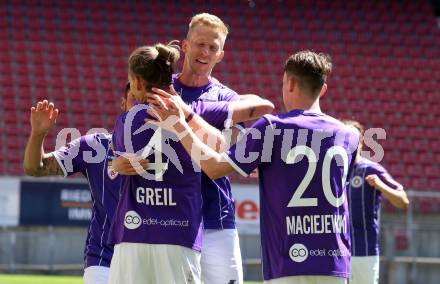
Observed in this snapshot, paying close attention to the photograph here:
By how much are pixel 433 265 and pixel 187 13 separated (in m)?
9.31

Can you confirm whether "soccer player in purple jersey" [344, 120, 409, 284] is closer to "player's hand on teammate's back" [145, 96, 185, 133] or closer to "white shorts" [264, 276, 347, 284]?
"white shorts" [264, 276, 347, 284]

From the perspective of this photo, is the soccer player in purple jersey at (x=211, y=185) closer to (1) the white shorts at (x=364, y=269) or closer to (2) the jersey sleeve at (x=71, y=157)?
(2) the jersey sleeve at (x=71, y=157)

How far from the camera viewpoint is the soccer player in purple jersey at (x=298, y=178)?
163 inches

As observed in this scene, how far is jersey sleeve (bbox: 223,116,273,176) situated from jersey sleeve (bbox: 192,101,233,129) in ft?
1.52

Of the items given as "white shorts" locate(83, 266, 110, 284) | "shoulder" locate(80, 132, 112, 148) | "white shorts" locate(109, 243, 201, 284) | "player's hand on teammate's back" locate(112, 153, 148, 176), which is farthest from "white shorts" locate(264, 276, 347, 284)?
"shoulder" locate(80, 132, 112, 148)

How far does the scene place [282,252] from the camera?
163 inches

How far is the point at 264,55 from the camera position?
20562 millimetres

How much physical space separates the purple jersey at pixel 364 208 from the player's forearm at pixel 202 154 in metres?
4.24

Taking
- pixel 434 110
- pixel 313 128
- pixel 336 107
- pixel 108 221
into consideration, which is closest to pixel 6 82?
pixel 336 107

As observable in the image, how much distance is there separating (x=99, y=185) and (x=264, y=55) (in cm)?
1522

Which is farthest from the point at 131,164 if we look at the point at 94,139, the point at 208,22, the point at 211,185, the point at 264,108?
the point at 94,139

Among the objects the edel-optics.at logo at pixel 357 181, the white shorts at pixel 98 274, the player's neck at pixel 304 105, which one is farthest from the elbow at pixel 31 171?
the edel-optics.at logo at pixel 357 181

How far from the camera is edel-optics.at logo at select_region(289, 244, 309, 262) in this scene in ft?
13.5

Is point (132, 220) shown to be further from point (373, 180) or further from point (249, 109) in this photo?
point (373, 180)
